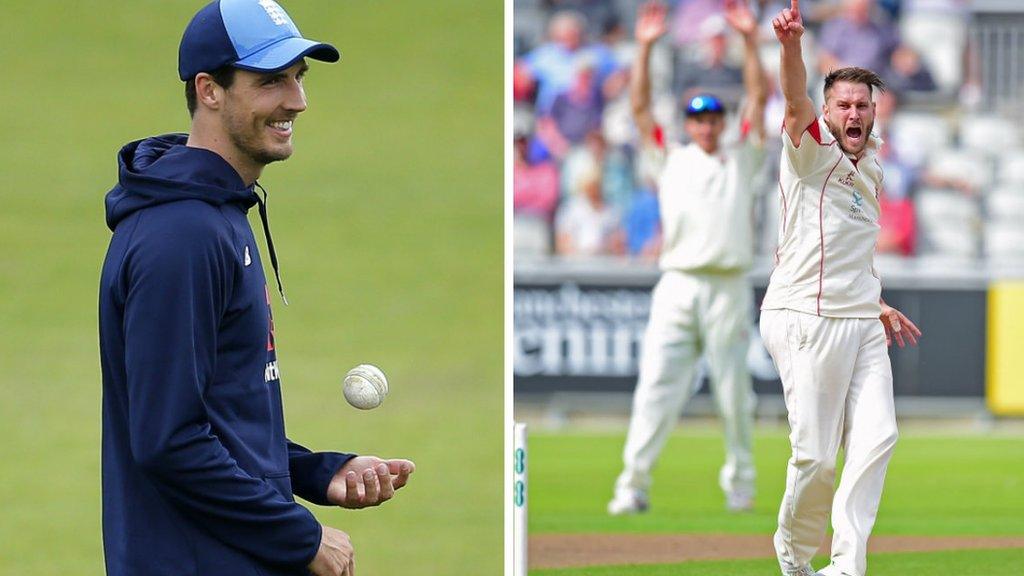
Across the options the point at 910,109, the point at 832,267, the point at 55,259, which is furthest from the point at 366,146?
the point at 832,267

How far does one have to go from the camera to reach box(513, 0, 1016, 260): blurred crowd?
17.3 meters

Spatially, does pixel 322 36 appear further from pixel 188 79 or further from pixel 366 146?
pixel 188 79

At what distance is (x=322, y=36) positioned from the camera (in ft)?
85.7

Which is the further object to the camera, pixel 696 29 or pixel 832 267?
pixel 696 29

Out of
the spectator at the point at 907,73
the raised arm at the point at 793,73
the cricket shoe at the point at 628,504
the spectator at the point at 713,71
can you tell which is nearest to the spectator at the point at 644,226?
the spectator at the point at 713,71

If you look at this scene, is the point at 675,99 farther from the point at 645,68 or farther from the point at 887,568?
the point at 887,568

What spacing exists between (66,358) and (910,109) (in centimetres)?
968

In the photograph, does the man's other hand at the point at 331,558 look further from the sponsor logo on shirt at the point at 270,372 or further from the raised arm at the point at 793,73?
the raised arm at the point at 793,73

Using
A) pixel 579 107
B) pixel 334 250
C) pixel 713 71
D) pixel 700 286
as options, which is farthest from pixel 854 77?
pixel 334 250

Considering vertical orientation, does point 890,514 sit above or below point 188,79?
below

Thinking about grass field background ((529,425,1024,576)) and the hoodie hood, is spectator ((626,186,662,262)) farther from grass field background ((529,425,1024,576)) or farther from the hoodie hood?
the hoodie hood

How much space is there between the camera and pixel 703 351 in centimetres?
1035

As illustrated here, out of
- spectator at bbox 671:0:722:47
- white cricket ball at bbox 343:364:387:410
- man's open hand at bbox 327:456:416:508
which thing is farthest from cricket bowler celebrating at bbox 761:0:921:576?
spectator at bbox 671:0:722:47

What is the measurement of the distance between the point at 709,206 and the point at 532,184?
7864mm
